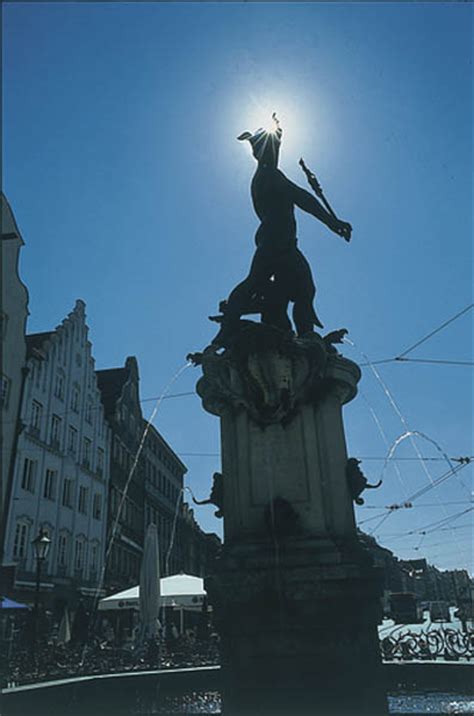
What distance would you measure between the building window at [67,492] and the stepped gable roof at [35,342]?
28.1 feet

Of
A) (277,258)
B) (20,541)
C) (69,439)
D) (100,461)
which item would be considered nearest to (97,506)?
(100,461)

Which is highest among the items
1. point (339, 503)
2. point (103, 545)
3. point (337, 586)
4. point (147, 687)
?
point (103, 545)

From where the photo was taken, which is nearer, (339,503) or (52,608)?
(339,503)

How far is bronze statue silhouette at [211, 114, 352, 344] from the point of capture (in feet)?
→ 26.5

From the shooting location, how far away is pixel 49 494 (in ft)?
115

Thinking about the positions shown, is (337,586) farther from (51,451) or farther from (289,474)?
(51,451)

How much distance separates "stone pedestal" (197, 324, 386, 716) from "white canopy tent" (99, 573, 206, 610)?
9.19m

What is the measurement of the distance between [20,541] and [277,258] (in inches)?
1103

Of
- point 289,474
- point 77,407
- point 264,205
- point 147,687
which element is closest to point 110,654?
point 147,687

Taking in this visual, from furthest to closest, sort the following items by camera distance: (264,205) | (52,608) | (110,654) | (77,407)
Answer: (77,407) < (52,608) < (110,654) < (264,205)

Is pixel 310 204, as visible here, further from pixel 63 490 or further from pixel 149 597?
pixel 63 490

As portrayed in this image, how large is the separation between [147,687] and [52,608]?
28.3 metres

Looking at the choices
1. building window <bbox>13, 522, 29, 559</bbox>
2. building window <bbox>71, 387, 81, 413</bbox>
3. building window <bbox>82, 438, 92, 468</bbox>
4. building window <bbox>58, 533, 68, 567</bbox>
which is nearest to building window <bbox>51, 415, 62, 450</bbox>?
building window <bbox>71, 387, 81, 413</bbox>

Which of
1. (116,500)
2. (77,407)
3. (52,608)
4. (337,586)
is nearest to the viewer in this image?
(337,586)
